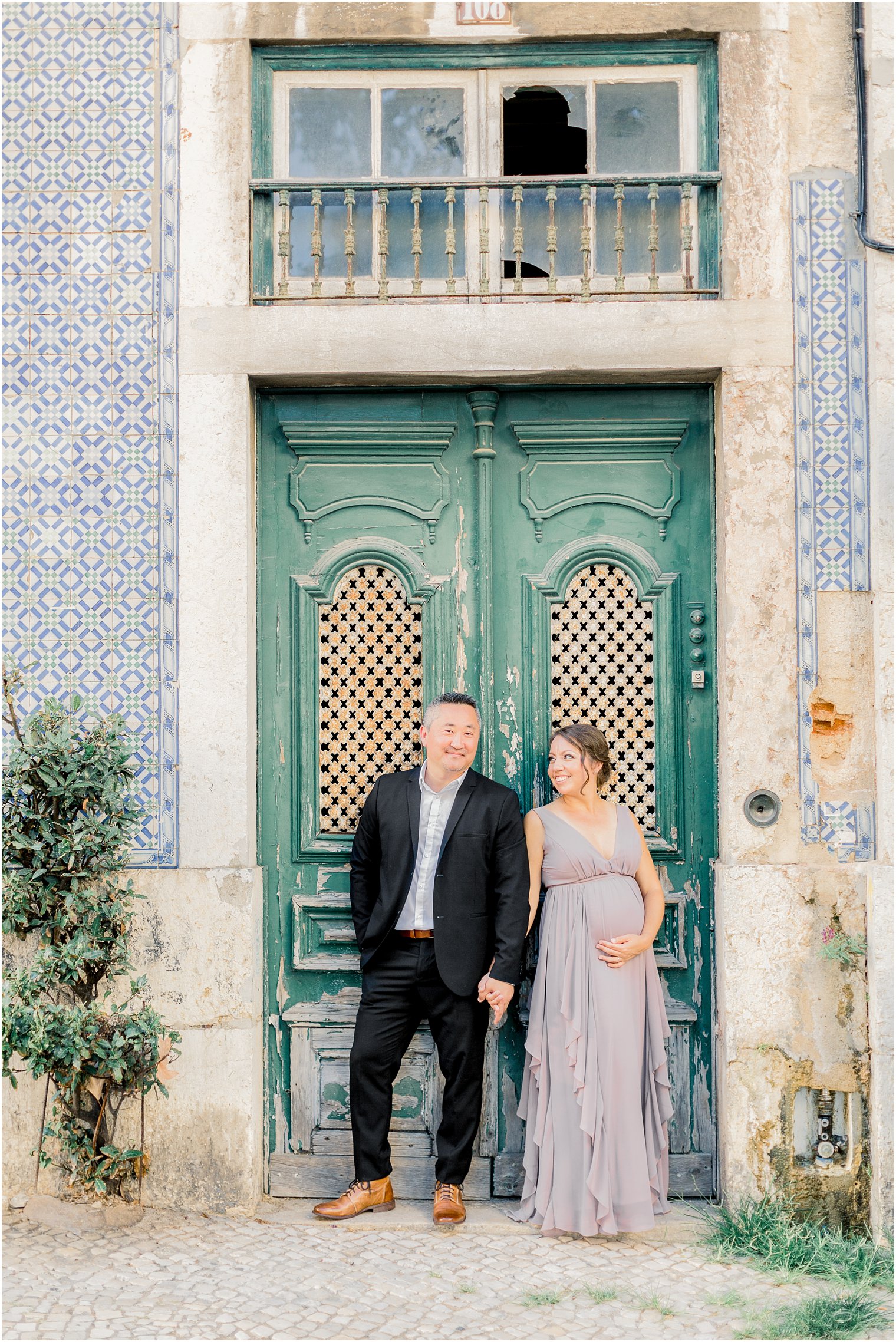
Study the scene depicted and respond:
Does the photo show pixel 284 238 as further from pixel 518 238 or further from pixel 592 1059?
pixel 592 1059

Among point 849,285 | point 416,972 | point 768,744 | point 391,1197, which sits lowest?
point 391,1197

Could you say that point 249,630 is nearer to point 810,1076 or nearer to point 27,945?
point 27,945

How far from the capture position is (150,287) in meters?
4.29

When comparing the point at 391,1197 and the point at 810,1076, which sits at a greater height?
the point at 810,1076

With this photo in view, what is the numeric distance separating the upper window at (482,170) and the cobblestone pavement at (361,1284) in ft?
11.7

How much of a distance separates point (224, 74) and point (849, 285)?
2.56m

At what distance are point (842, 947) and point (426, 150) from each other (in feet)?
11.5

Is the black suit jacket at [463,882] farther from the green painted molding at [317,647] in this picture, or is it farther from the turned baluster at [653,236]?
the turned baluster at [653,236]

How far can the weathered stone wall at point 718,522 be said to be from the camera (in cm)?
412

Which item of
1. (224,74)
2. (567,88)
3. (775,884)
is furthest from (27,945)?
(567,88)

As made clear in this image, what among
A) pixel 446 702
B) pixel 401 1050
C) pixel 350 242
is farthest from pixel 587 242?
pixel 401 1050

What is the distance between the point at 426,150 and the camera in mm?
4473

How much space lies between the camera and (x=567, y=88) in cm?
447

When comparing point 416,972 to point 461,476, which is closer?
point 416,972
